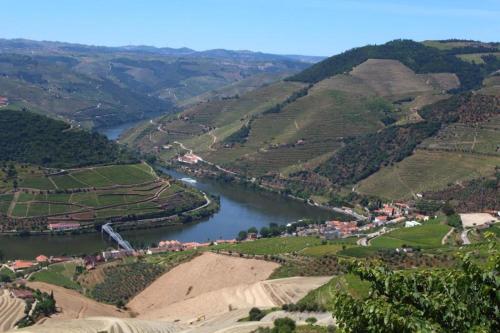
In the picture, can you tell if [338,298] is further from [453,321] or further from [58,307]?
[58,307]

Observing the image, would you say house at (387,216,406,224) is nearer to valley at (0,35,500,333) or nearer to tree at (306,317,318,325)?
valley at (0,35,500,333)

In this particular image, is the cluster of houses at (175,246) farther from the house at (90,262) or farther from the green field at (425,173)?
the green field at (425,173)

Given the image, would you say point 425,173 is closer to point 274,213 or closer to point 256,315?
point 274,213

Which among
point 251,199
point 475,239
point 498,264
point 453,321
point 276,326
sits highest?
point 498,264

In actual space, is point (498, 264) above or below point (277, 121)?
above

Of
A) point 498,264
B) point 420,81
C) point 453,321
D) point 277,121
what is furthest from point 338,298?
point 420,81

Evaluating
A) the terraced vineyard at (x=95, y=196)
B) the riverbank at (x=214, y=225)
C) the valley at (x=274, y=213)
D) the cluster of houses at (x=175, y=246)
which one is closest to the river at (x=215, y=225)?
the riverbank at (x=214, y=225)
